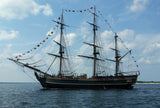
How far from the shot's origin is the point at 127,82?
196ft

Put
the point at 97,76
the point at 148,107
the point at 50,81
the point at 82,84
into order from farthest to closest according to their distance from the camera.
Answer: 1. the point at 97,76
2. the point at 82,84
3. the point at 50,81
4. the point at 148,107

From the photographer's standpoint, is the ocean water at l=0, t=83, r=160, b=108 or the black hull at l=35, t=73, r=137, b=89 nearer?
the ocean water at l=0, t=83, r=160, b=108

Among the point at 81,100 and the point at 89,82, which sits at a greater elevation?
the point at 89,82

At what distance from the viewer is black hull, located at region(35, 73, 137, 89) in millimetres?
53281

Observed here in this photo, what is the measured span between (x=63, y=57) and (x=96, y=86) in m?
14.3

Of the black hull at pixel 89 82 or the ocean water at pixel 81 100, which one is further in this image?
the black hull at pixel 89 82

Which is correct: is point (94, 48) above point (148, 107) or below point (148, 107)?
above

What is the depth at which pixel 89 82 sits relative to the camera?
5622cm

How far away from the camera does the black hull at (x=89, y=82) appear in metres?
53.3

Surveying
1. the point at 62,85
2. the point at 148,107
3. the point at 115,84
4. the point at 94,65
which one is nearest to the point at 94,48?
the point at 94,65

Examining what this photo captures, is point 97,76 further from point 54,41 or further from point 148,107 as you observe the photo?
point 148,107

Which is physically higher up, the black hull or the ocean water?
the black hull

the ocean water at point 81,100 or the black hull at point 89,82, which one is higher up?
the black hull at point 89,82

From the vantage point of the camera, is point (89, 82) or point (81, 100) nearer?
point (81, 100)
